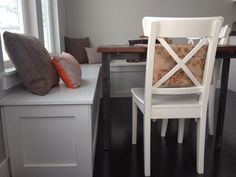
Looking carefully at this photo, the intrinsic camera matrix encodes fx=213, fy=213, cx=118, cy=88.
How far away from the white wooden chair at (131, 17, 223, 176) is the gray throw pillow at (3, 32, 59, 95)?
64cm

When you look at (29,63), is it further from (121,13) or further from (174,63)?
(121,13)

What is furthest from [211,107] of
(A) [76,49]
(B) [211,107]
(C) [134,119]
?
(A) [76,49]

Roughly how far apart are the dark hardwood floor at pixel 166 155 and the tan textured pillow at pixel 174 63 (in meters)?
0.59

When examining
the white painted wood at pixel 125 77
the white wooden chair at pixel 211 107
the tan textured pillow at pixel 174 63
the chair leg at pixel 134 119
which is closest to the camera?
the tan textured pillow at pixel 174 63

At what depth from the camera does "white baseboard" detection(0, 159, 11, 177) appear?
1.23 metres

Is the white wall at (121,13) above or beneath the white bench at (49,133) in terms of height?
above

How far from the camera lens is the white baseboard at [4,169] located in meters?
1.23

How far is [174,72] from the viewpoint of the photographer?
4.17 ft

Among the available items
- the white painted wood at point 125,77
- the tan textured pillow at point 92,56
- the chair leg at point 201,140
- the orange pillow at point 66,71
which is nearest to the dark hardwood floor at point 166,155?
the chair leg at point 201,140

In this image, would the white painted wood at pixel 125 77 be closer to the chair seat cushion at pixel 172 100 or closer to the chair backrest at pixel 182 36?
the chair seat cushion at pixel 172 100

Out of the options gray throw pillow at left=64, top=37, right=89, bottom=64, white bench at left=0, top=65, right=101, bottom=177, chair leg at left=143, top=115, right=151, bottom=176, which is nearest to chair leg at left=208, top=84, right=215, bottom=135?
chair leg at left=143, top=115, right=151, bottom=176

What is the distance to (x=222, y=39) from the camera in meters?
2.09

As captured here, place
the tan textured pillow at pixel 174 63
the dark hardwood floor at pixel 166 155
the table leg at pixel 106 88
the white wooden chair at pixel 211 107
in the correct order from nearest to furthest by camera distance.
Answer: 1. the tan textured pillow at pixel 174 63
2. the dark hardwood floor at pixel 166 155
3. the table leg at pixel 106 88
4. the white wooden chair at pixel 211 107

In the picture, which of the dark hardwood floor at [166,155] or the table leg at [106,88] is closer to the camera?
the dark hardwood floor at [166,155]
